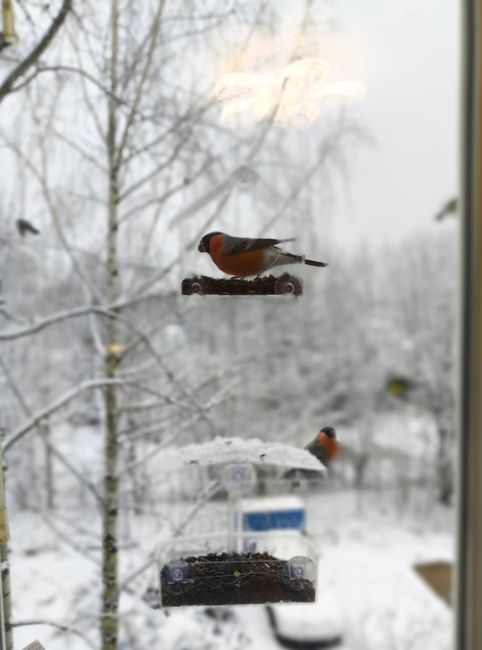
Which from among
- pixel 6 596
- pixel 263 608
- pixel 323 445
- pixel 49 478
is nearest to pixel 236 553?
pixel 323 445

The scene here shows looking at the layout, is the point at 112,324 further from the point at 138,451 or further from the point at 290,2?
the point at 290,2

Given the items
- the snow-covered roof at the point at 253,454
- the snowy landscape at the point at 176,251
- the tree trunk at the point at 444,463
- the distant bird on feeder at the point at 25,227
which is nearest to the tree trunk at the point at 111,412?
the snowy landscape at the point at 176,251

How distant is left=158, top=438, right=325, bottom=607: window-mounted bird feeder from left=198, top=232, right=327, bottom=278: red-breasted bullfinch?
25cm

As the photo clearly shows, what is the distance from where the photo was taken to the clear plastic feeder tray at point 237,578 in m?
0.63

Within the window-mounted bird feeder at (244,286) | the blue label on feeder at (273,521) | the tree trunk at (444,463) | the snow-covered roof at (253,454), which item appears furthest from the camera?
the tree trunk at (444,463)

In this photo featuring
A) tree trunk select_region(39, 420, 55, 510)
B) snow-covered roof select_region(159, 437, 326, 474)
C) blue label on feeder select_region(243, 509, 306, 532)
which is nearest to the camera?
snow-covered roof select_region(159, 437, 326, 474)

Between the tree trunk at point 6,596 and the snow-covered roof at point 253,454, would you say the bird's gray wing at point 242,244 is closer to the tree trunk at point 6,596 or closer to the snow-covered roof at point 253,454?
the snow-covered roof at point 253,454

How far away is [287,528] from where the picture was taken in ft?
3.09

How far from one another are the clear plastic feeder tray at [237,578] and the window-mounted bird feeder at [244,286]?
0.33 m

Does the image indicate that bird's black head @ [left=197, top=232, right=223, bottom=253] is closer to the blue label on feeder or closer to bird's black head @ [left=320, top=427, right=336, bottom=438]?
bird's black head @ [left=320, top=427, right=336, bottom=438]

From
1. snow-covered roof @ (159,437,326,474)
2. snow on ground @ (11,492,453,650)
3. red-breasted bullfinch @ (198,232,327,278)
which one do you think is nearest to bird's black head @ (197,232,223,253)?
red-breasted bullfinch @ (198,232,327,278)

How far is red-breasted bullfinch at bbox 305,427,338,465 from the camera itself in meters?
0.71

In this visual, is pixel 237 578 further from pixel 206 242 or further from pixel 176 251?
pixel 176 251

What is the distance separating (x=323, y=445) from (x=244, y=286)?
28 centimetres
